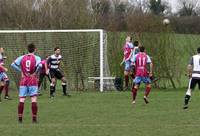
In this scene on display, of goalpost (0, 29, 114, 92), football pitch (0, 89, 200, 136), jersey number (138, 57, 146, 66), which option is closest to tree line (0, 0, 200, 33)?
goalpost (0, 29, 114, 92)

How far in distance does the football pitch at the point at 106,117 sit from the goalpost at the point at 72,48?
4607 mm

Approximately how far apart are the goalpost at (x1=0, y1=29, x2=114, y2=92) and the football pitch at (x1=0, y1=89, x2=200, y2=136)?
4.61m

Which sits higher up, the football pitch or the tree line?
the tree line

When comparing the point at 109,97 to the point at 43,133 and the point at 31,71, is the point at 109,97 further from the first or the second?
the point at 43,133

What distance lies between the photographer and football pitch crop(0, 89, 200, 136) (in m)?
13.6

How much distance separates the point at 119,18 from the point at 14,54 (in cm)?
1002

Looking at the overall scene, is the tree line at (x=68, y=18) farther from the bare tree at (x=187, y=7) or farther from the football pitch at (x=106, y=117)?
the bare tree at (x=187, y=7)

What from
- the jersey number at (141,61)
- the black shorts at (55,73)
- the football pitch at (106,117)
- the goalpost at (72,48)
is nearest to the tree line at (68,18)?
the goalpost at (72,48)

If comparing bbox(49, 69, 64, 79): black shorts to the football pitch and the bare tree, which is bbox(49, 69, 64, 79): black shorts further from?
the bare tree

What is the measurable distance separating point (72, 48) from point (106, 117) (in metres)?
13.5

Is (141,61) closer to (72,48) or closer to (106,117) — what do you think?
(106,117)

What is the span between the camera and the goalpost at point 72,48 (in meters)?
29.8

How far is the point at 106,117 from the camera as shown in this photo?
1712 cm

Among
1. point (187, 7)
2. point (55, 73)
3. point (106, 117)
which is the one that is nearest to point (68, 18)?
point (55, 73)
